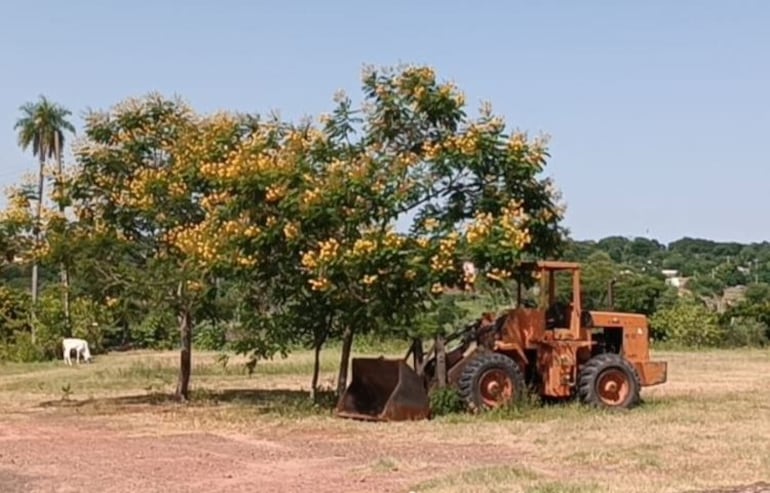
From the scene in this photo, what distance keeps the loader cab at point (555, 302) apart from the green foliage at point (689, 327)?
28.7m

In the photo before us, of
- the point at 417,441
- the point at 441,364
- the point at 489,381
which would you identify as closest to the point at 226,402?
the point at 441,364

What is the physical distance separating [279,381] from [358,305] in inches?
418

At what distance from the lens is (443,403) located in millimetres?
17922

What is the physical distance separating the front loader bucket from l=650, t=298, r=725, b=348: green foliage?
30.2 meters

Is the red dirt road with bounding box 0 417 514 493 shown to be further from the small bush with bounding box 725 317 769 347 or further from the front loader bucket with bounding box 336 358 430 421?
the small bush with bounding box 725 317 769 347

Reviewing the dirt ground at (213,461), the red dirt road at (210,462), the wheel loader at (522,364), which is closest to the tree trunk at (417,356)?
the wheel loader at (522,364)

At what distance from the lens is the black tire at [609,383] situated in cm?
1853

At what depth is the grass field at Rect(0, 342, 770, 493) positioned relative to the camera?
37.6ft

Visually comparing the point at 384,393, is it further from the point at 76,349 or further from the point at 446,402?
the point at 76,349

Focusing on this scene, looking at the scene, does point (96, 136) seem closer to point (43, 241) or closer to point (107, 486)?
point (43, 241)

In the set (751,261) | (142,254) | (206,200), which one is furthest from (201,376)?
(751,261)

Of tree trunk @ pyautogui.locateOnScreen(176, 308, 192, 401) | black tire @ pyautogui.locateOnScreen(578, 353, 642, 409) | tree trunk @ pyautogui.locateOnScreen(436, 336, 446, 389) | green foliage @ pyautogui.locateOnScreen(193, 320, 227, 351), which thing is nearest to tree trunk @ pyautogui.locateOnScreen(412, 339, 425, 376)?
tree trunk @ pyautogui.locateOnScreen(436, 336, 446, 389)

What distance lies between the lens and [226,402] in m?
21.7

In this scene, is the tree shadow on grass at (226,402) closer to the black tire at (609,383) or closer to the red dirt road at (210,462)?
the red dirt road at (210,462)
